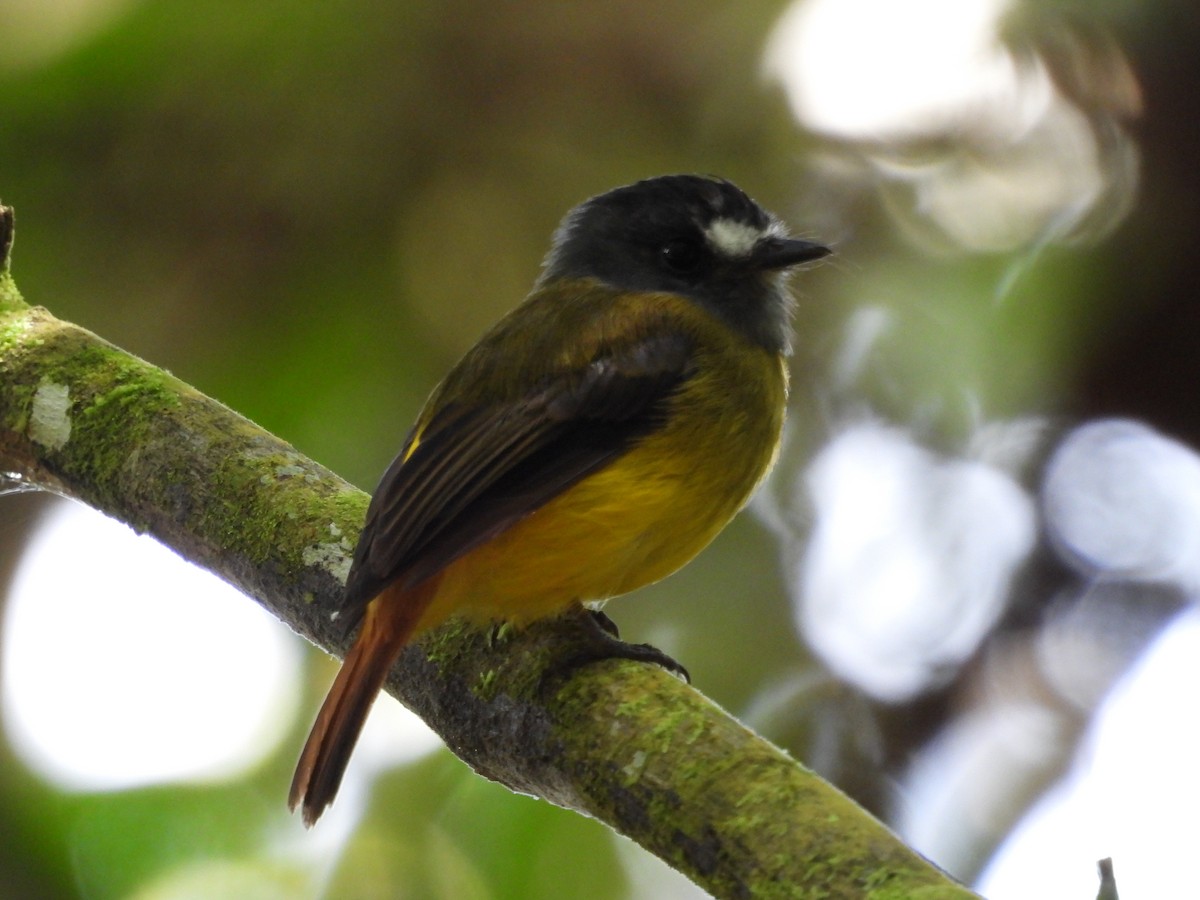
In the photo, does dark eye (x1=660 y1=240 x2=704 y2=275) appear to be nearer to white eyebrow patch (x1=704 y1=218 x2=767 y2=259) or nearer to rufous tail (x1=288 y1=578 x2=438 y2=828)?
white eyebrow patch (x1=704 y1=218 x2=767 y2=259)

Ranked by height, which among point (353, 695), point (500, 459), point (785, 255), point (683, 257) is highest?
point (785, 255)

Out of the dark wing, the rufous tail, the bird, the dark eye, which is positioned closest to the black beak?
the bird

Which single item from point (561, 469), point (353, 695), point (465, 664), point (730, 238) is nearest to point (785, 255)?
point (730, 238)

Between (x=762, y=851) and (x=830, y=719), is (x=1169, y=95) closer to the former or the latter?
(x=830, y=719)

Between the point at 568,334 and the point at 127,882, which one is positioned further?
the point at 127,882

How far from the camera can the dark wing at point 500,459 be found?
2455 mm

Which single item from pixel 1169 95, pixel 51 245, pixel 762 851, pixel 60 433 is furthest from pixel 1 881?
pixel 1169 95

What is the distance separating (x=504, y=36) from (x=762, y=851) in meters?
2.86

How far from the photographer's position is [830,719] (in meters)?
4.17

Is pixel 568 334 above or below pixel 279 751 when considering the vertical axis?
above

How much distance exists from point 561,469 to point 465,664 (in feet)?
1.33

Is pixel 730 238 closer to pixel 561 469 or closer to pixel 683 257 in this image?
pixel 683 257

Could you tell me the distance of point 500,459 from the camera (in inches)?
104

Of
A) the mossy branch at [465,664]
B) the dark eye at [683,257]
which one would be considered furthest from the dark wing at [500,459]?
the dark eye at [683,257]
